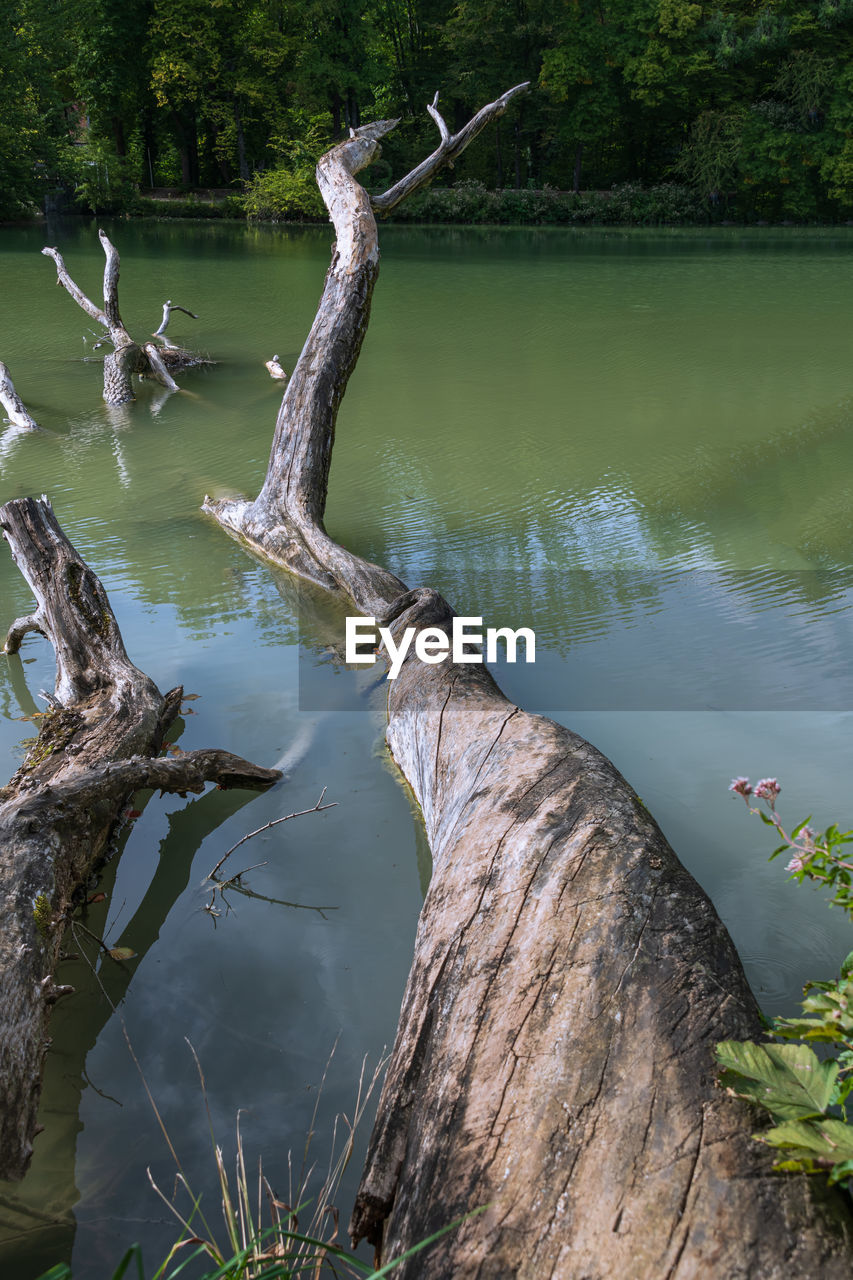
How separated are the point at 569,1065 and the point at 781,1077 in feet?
1.18

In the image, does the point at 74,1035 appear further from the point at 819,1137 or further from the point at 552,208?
the point at 552,208

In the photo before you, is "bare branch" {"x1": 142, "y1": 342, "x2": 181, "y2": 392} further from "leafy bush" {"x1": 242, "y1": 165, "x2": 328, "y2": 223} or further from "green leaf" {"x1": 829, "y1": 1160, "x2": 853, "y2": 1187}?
"leafy bush" {"x1": 242, "y1": 165, "x2": 328, "y2": 223}

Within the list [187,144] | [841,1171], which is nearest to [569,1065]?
[841,1171]

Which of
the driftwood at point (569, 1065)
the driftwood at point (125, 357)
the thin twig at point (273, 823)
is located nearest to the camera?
the driftwood at point (569, 1065)

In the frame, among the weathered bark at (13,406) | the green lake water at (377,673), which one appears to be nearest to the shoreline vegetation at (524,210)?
the green lake water at (377,673)

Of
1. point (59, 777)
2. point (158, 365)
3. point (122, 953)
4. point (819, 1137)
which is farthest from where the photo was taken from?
point (158, 365)

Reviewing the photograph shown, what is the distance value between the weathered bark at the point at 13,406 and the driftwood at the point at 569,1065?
6.90 m

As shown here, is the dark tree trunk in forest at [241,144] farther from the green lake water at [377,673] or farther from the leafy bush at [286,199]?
the green lake water at [377,673]

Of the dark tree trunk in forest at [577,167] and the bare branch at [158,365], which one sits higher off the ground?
the dark tree trunk in forest at [577,167]

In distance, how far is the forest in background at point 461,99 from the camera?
1113 inches

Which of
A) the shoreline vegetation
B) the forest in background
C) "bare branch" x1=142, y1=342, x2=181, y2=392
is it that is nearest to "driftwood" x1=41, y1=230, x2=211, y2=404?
"bare branch" x1=142, y1=342, x2=181, y2=392

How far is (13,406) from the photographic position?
28.2 ft

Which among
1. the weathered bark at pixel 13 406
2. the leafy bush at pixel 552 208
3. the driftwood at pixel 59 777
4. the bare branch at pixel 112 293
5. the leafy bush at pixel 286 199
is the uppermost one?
the leafy bush at pixel 286 199

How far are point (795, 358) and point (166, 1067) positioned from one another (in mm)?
10011
